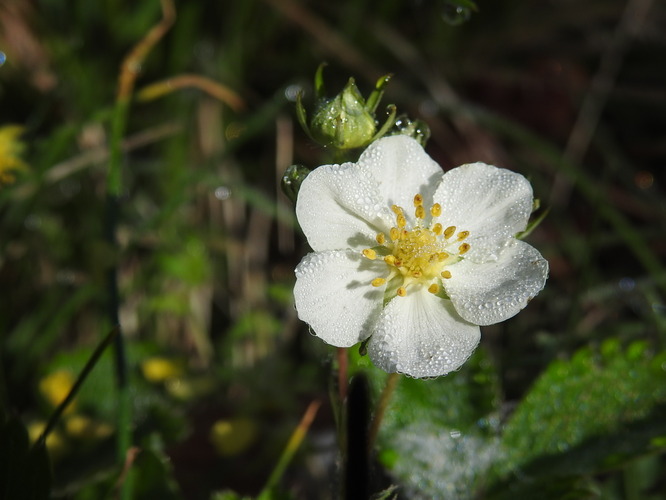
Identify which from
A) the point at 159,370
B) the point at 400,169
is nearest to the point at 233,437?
the point at 159,370

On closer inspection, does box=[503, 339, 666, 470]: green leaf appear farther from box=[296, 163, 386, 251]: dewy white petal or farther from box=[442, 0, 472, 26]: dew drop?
box=[442, 0, 472, 26]: dew drop

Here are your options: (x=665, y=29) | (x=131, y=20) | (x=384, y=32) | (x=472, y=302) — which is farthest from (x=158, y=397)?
(x=665, y=29)

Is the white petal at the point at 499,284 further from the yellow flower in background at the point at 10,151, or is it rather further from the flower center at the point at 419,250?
the yellow flower in background at the point at 10,151

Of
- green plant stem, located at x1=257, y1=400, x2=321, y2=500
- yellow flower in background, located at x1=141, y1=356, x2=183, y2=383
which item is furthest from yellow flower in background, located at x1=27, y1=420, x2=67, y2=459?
green plant stem, located at x1=257, y1=400, x2=321, y2=500

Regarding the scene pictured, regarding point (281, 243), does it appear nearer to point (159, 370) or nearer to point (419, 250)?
point (159, 370)

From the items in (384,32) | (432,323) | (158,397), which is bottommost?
(158,397)

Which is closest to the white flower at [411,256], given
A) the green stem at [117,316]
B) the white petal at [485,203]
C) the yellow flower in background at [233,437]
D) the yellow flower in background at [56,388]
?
the white petal at [485,203]

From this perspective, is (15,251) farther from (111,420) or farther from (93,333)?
(111,420)
